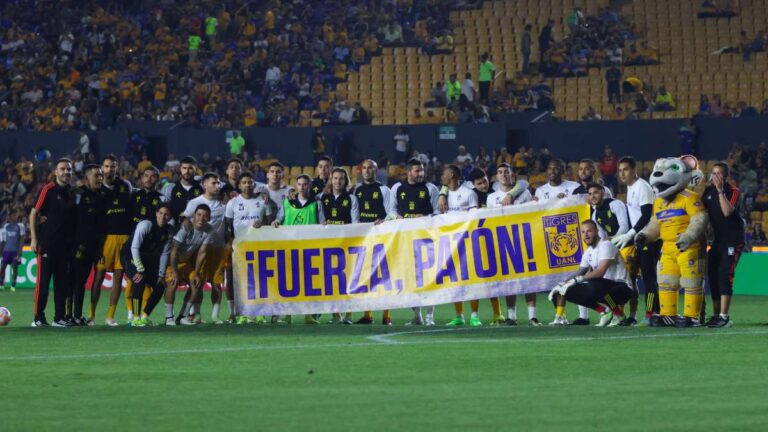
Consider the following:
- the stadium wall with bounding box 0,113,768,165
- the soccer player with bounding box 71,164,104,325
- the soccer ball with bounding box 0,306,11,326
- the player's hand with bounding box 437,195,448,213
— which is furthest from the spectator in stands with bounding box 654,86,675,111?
the soccer ball with bounding box 0,306,11,326

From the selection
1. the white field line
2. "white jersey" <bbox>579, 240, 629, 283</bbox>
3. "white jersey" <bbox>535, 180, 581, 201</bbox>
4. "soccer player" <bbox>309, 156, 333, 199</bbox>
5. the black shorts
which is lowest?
the white field line

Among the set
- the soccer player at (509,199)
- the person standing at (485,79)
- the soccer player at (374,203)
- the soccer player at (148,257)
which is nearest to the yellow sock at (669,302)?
the soccer player at (509,199)

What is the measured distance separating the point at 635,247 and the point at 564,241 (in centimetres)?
107

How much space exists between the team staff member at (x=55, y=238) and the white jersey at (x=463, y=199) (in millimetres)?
4796

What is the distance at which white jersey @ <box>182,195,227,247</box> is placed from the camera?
1752 cm

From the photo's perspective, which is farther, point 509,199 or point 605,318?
point 509,199

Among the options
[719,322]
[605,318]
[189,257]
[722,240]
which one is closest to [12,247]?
[189,257]

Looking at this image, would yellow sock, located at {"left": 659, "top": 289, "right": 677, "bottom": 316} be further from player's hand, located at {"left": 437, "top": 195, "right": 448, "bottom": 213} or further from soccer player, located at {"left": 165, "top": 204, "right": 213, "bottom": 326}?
soccer player, located at {"left": 165, "top": 204, "right": 213, "bottom": 326}

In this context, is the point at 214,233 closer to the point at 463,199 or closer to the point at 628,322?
the point at 463,199

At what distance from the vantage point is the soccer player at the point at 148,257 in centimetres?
1697

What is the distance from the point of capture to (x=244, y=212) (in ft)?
58.1

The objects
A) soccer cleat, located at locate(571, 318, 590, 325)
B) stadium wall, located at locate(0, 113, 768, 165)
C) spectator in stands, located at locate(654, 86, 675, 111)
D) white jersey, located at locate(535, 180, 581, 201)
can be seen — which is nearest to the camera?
soccer cleat, located at locate(571, 318, 590, 325)

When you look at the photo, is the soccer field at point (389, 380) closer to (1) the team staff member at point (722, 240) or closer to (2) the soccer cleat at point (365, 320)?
(1) the team staff member at point (722, 240)

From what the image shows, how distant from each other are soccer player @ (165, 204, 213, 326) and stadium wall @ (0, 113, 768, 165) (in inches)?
621
